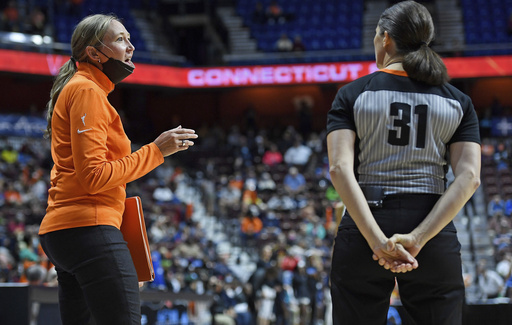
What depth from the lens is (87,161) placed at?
2645 mm

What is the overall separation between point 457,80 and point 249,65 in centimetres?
574

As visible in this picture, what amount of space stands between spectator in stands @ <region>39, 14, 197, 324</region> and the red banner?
1561cm

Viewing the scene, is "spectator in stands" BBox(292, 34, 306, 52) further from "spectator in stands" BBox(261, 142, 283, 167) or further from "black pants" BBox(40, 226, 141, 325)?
"black pants" BBox(40, 226, 141, 325)

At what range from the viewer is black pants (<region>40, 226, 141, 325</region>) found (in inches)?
103

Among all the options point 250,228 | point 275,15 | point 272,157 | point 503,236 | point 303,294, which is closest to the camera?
point 303,294

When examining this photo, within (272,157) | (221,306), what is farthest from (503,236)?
(272,157)

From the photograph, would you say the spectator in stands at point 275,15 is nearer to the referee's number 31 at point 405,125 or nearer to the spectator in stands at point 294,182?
the spectator in stands at point 294,182

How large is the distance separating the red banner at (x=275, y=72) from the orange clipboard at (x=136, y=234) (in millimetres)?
15649

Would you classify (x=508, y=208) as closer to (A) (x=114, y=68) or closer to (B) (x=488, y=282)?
(B) (x=488, y=282)

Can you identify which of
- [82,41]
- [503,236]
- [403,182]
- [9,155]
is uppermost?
[9,155]

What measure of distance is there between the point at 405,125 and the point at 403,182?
0.64ft

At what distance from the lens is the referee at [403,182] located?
2.37 m

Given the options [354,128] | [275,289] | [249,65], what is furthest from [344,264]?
[249,65]

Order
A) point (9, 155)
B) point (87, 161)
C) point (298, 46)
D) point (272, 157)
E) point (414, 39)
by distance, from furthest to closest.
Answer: point (298, 46) → point (272, 157) → point (9, 155) → point (87, 161) → point (414, 39)
